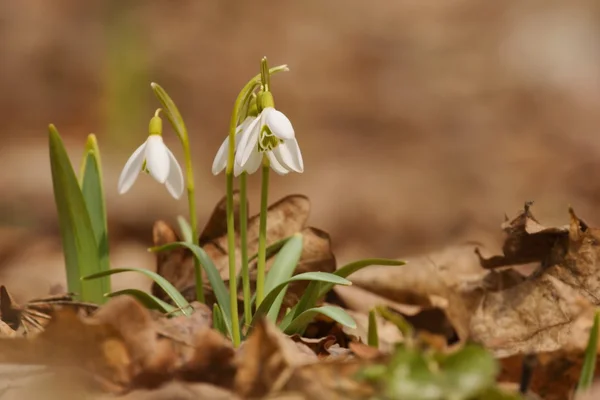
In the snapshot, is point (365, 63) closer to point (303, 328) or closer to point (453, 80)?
point (453, 80)

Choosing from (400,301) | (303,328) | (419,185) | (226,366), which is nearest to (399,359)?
(226,366)

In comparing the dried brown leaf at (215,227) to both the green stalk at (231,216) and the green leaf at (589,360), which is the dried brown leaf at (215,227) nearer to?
the green stalk at (231,216)

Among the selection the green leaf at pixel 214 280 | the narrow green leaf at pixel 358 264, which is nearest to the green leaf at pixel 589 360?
the narrow green leaf at pixel 358 264

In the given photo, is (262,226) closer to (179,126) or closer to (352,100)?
(179,126)

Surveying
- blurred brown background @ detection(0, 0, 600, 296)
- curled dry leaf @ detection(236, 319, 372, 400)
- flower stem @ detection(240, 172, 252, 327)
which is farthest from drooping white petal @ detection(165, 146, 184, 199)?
blurred brown background @ detection(0, 0, 600, 296)

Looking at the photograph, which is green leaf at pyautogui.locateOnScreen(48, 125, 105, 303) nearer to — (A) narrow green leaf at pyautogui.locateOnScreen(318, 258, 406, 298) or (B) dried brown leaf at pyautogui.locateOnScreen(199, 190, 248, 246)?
(B) dried brown leaf at pyautogui.locateOnScreen(199, 190, 248, 246)
